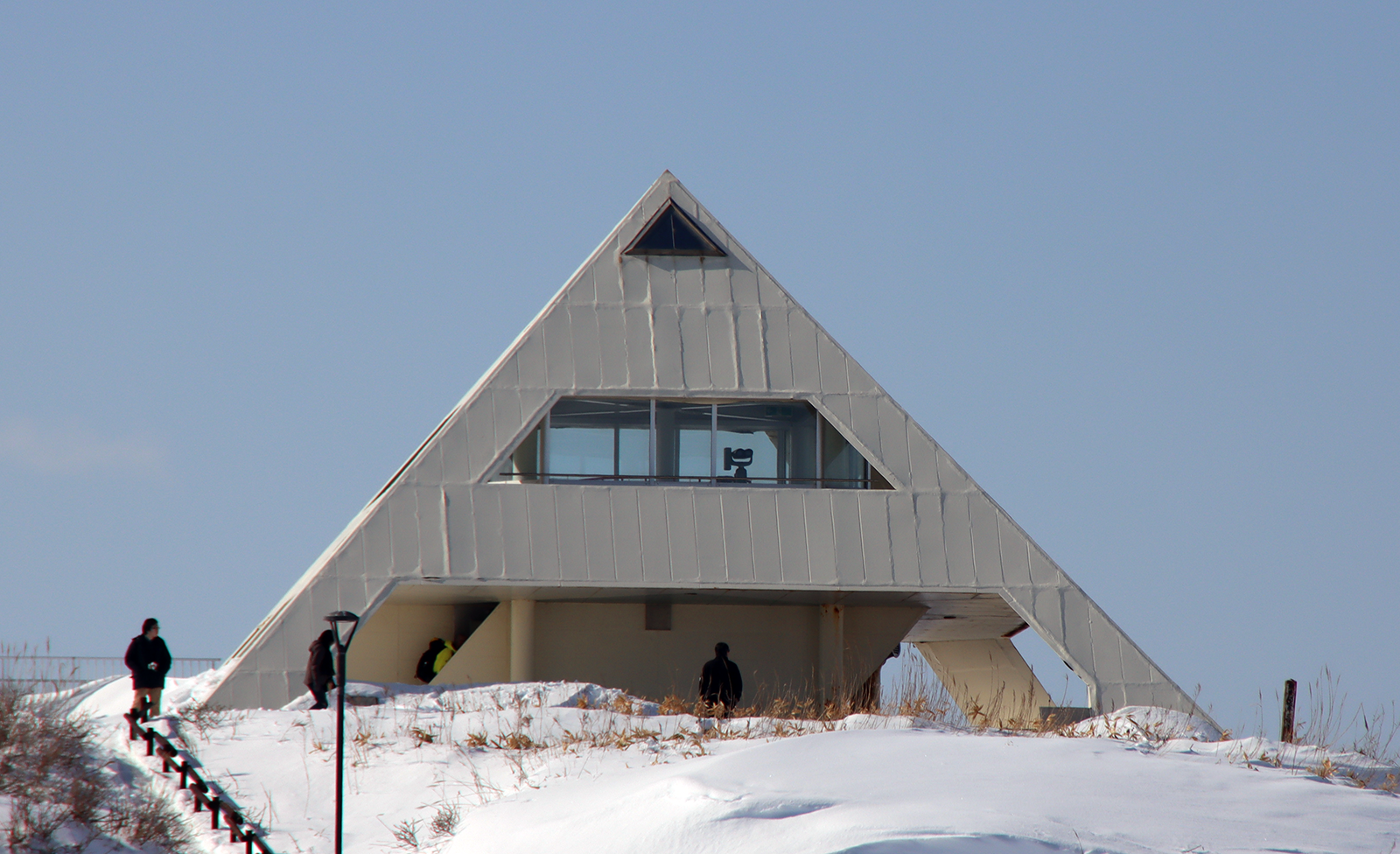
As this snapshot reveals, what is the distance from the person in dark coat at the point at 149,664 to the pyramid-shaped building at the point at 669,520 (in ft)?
4.41

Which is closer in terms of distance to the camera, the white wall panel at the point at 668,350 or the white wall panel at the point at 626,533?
the white wall panel at the point at 626,533

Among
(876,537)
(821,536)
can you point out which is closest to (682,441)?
(821,536)

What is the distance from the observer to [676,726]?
13391mm

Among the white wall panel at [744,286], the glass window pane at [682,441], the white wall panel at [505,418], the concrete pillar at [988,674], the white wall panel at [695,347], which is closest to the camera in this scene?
the white wall panel at [505,418]

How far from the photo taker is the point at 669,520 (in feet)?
61.7

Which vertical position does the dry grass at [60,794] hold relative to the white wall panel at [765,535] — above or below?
below

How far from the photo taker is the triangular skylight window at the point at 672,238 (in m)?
20.3

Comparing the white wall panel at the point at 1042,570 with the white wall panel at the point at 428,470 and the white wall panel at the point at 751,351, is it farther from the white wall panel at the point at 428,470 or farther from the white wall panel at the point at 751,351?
the white wall panel at the point at 428,470

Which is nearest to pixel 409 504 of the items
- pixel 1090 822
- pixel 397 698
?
pixel 397 698

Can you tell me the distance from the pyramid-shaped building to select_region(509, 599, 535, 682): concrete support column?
0.10ft

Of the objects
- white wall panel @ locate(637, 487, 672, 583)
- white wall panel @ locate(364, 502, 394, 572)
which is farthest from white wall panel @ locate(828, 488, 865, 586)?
white wall panel @ locate(364, 502, 394, 572)

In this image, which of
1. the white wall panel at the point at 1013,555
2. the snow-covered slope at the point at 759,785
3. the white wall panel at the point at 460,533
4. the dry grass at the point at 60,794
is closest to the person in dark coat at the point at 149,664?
the snow-covered slope at the point at 759,785

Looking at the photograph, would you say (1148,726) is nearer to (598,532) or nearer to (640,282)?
(598,532)

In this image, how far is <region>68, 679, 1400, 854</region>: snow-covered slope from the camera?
31.7 ft
